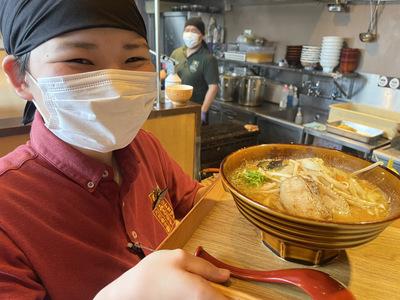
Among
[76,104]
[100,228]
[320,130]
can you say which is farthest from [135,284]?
[320,130]

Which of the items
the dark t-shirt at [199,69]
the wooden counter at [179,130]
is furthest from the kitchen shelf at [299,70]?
the wooden counter at [179,130]

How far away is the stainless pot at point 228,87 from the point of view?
4.22 m

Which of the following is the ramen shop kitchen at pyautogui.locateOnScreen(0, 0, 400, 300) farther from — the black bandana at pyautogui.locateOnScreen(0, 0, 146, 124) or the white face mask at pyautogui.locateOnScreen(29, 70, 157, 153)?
the black bandana at pyautogui.locateOnScreen(0, 0, 146, 124)

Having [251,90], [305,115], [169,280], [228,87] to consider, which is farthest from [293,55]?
[169,280]

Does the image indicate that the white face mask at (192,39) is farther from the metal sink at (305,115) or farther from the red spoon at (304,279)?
the red spoon at (304,279)

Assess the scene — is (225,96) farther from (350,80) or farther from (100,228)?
(100,228)

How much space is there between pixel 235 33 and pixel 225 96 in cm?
133

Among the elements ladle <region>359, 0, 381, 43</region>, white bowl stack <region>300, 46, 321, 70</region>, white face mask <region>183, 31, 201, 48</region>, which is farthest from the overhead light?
white face mask <region>183, 31, 201, 48</region>

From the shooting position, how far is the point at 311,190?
0.61m

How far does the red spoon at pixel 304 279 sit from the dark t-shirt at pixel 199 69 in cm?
307

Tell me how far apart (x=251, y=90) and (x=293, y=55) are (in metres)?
0.68

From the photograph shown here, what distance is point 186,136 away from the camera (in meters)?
2.18

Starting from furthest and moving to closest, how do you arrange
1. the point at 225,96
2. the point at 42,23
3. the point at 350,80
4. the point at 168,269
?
the point at 225,96, the point at 350,80, the point at 42,23, the point at 168,269

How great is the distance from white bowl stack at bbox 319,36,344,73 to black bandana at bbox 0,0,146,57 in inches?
126
